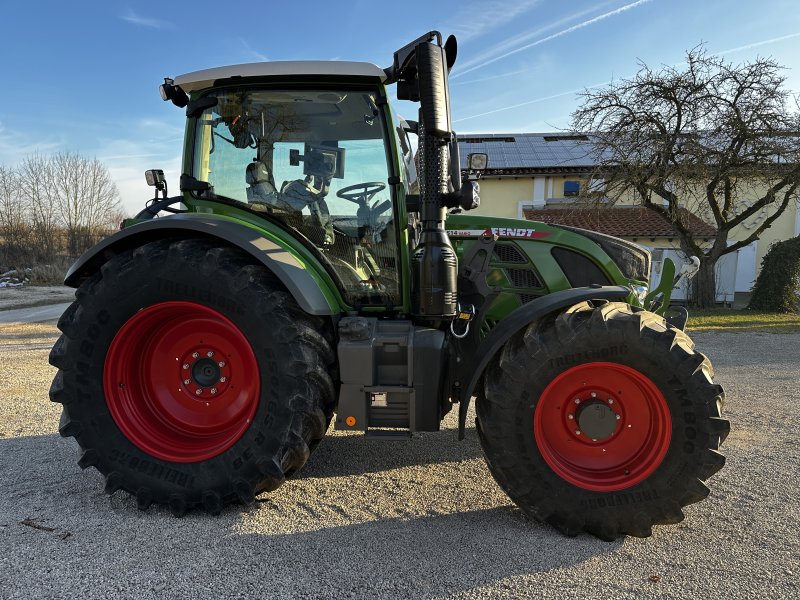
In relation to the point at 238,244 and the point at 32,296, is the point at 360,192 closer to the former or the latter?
the point at 238,244

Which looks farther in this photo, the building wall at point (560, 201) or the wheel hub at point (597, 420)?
the building wall at point (560, 201)

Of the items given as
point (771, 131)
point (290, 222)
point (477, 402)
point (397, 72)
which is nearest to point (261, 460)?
point (477, 402)

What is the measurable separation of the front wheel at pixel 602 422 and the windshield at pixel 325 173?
93 centimetres

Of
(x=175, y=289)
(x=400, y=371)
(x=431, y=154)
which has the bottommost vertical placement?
(x=400, y=371)

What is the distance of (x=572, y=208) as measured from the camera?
14719 mm

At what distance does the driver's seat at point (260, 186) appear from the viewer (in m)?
3.01

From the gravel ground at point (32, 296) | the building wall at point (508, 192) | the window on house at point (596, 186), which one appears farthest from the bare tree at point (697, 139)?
the gravel ground at point (32, 296)

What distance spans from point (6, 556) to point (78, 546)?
0.28 meters

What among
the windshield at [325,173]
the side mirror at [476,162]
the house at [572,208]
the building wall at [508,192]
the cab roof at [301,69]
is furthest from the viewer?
the building wall at [508,192]

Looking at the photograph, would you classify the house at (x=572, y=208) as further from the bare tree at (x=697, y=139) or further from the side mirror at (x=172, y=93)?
the side mirror at (x=172, y=93)

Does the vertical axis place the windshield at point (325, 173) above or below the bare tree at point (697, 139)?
below

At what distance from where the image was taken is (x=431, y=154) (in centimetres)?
259

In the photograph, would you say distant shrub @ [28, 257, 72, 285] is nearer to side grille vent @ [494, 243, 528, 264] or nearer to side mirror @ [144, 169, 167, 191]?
side mirror @ [144, 169, 167, 191]

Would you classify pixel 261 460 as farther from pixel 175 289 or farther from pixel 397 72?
pixel 397 72
